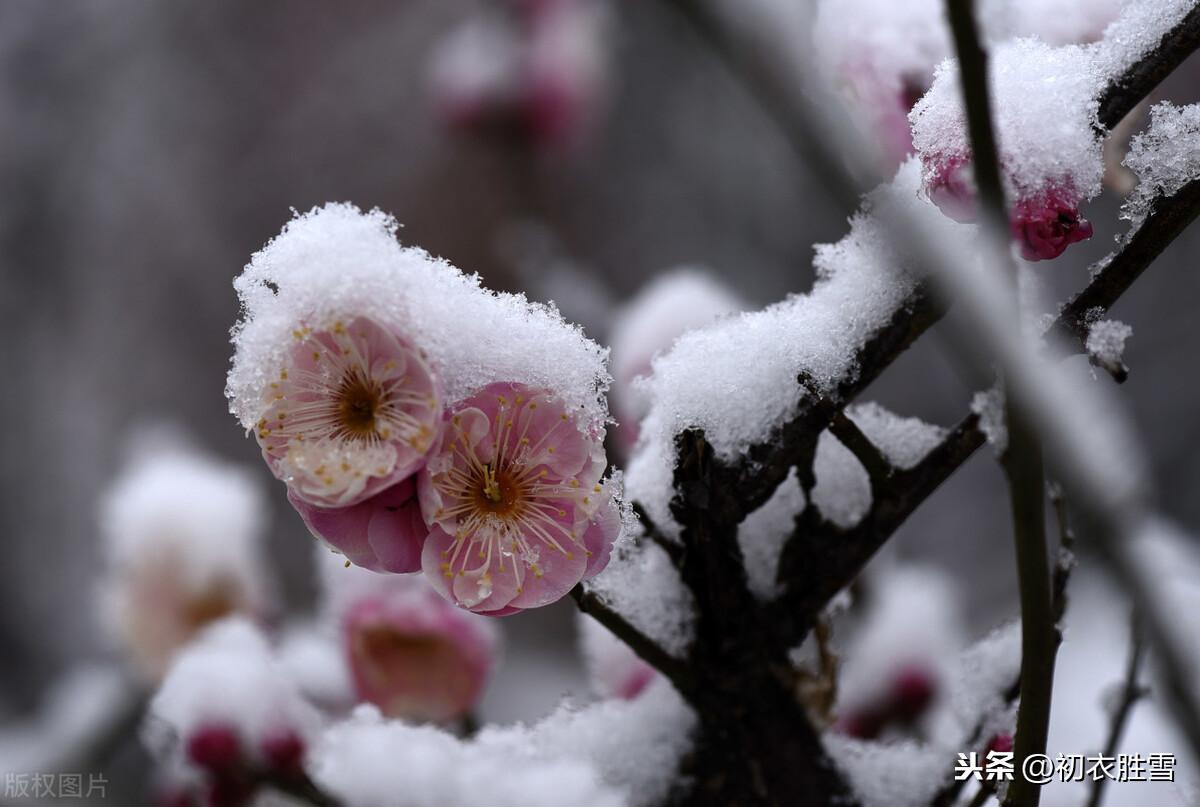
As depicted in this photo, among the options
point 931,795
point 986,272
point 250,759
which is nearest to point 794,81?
point 986,272

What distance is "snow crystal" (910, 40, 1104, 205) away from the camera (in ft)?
1.32

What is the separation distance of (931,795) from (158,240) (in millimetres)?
2536

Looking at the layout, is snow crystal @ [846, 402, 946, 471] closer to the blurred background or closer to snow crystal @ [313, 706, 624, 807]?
snow crystal @ [313, 706, 624, 807]

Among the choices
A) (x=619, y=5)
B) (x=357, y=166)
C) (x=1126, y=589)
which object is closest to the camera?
(x=1126, y=589)

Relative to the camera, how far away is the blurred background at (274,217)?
2.21 m

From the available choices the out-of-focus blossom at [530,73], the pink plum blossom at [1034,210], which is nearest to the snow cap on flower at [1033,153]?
the pink plum blossom at [1034,210]

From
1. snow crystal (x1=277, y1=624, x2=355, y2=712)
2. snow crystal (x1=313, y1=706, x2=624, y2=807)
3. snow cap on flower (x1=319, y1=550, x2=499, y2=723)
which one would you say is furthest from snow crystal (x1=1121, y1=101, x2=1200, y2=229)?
snow crystal (x1=277, y1=624, x2=355, y2=712)

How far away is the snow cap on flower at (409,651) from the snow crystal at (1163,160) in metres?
0.45

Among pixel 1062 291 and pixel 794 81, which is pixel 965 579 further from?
pixel 794 81

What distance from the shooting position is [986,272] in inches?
12.6

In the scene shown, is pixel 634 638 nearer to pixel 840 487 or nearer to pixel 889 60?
pixel 840 487

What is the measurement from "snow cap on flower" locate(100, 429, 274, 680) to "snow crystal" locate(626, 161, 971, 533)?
617 mm

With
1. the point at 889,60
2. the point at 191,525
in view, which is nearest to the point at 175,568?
the point at 191,525

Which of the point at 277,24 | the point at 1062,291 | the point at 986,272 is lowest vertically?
the point at 986,272
